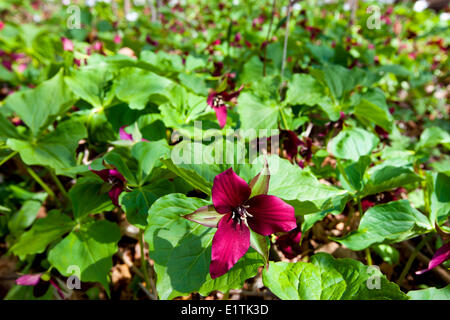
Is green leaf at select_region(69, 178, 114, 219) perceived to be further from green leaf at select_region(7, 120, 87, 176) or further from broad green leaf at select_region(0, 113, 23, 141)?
broad green leaf at select_region(0, 113, 23, 141)

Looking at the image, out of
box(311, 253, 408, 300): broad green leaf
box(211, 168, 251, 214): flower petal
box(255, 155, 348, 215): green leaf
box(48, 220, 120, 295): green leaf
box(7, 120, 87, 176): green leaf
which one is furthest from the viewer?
box(7, 120, 87, 176): green leaf

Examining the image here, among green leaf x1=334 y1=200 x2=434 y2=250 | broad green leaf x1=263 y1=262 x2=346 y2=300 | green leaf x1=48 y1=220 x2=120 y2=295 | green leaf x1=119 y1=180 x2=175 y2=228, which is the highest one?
green leaf x1=119 y1=180 x2=175 y2=228

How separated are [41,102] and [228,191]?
118 cm

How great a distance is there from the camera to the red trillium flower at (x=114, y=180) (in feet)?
3.05

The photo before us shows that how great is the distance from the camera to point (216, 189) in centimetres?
70

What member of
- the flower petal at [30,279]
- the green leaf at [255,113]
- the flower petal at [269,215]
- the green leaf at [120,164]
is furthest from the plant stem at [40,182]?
the flower petal at [269,215]

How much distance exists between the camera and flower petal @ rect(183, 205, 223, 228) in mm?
733

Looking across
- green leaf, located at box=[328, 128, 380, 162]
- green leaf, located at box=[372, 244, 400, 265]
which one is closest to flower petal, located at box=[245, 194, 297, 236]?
green leaf, located at box=[328, 128, 380, 162]

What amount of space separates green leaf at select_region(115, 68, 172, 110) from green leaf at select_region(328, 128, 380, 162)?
84 centimetres

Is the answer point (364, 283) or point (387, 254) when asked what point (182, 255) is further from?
point (387, 254)

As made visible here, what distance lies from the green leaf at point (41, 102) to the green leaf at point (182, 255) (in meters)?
0.85

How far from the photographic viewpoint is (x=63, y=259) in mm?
1062

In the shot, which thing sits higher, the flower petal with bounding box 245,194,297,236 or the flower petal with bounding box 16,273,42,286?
the flower petal with bounding box 245,194,297,236

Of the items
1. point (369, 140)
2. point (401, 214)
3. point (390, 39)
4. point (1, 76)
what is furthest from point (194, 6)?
point (401, 214)
